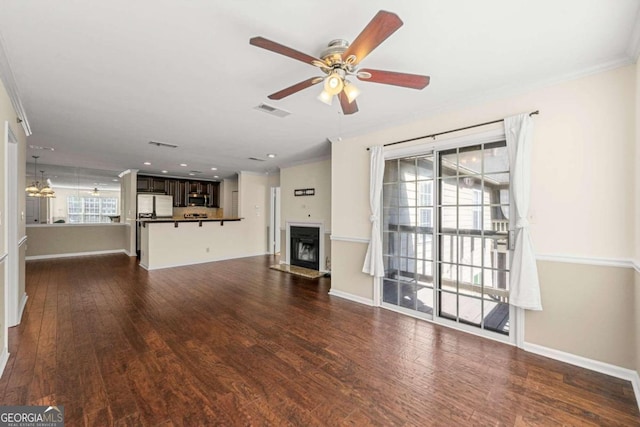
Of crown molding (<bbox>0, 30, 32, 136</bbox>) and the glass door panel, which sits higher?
crown molding (<bbox>0, 30, 32, 136</bbox>)

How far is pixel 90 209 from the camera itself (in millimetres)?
8211

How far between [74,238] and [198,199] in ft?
11.3

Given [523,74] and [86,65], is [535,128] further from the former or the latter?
[86,65]

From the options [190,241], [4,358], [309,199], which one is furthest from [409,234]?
[190,241]

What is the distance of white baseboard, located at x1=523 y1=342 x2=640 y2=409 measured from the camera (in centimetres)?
207

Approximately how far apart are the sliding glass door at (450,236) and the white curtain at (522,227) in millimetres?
182

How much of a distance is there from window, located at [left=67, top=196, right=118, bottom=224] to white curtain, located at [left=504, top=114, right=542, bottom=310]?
1042cm

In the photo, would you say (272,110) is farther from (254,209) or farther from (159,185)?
(159,185)

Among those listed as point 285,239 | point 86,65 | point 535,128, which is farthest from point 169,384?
point 285,239

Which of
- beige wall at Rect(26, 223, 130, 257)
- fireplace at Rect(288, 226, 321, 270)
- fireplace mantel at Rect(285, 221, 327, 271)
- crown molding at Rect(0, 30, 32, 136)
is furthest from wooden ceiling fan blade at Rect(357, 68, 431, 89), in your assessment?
beige wall at Rect(26, 223, 130, 257)

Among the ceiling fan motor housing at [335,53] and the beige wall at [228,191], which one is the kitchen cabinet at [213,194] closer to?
the beige wall at [228,191]

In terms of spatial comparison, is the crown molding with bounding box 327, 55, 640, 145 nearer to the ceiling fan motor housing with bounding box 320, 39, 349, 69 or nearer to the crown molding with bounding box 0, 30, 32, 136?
the ceiling fan motor housing with bounding box 320, 39, 349, 69

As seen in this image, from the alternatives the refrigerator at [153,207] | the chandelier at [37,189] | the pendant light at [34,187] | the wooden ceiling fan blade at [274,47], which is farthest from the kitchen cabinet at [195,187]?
the wooden ceiling fan blade at [274,47]

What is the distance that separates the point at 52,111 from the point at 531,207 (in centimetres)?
551
